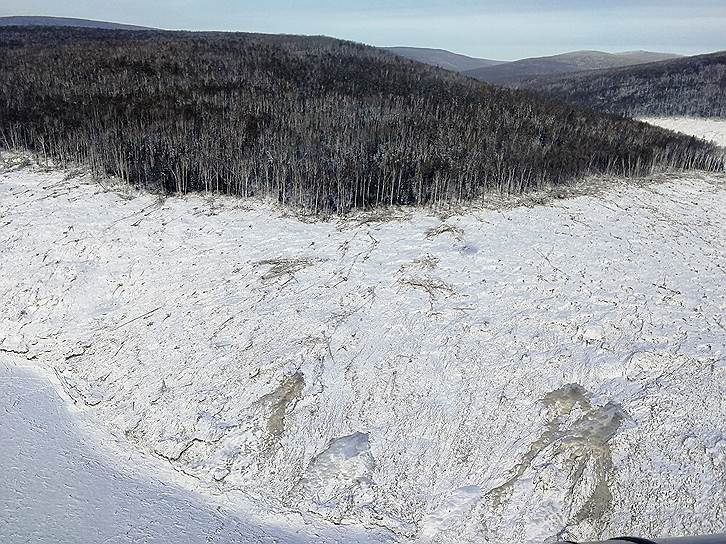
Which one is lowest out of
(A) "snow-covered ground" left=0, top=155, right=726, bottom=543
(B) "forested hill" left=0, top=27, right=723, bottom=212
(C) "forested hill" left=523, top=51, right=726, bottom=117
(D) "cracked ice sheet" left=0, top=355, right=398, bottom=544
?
(D) "cracked ice sheet" left=0, top=355, right=398, bottom=544

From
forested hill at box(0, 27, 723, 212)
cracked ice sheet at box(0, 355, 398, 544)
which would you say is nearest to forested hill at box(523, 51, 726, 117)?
forested hill at box(0, 27, 723, 212)

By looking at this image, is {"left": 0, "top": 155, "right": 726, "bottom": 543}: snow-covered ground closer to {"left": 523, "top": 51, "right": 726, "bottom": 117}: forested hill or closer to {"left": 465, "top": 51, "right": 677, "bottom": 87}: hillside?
{"left": 523, "top": 51, "right": 726, "bottom": 117}: forested hill

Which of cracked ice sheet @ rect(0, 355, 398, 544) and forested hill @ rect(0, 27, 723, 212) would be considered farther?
forested hill @ rect(0, 27, 723, 212)

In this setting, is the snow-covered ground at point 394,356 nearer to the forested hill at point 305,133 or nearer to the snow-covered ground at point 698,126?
the forested hill at point 305,133

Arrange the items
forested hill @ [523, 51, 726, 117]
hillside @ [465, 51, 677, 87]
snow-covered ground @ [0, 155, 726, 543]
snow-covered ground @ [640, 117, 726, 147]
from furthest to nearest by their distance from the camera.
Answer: hillside @ [465, 51, 677, 87]
forested hill @ [523, 51, 726, 117]
snow-covered ground @ [640, 117, 726, 147]
snow-covered ground @ [0, 155, 726, 543]

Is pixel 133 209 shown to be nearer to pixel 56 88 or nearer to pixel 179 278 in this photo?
pixel 179 278

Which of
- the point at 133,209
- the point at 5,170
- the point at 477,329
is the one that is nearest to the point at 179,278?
the point at 133,209

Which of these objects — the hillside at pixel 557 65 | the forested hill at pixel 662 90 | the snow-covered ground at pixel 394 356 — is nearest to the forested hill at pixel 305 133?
the snow-covered ground at pixel 394 356
